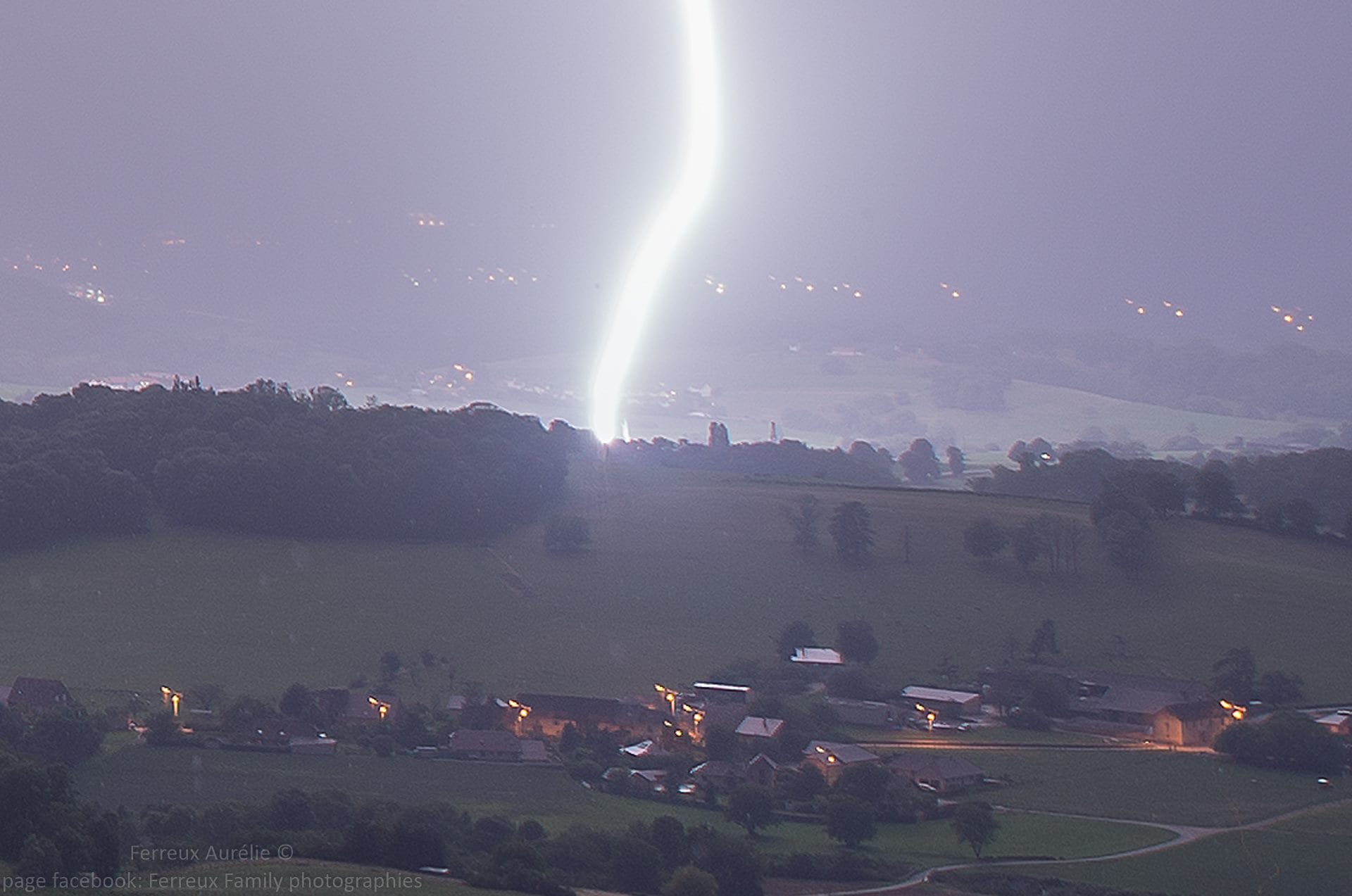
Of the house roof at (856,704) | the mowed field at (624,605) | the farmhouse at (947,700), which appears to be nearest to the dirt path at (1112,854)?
the house roof at (856,704)

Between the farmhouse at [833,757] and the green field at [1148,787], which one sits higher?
the farmhouse at [833,757]

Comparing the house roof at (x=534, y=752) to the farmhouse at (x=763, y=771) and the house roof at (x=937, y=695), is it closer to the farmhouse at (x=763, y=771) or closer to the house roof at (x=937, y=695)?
the farmhouse at (x=763, y=771)

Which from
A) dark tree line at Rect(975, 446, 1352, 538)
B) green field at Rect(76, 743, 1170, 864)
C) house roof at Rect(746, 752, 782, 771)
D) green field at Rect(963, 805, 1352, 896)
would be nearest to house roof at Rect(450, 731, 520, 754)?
green field at Rect(76, 743, 1170, 864)

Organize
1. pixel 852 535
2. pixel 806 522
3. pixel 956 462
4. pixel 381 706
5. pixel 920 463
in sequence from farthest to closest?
pixel 956 462 < pixel 920 463 < pixel 806 522 < pixel 852 535 < pixel 381 706

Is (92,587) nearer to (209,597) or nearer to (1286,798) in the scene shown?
(209,597)

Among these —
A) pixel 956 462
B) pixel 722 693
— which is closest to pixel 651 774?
pixel 722 693

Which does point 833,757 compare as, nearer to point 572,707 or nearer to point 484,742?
point 572,707

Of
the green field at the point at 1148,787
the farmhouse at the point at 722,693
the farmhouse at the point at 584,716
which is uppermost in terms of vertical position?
the farmhouse at the point at 722,693
